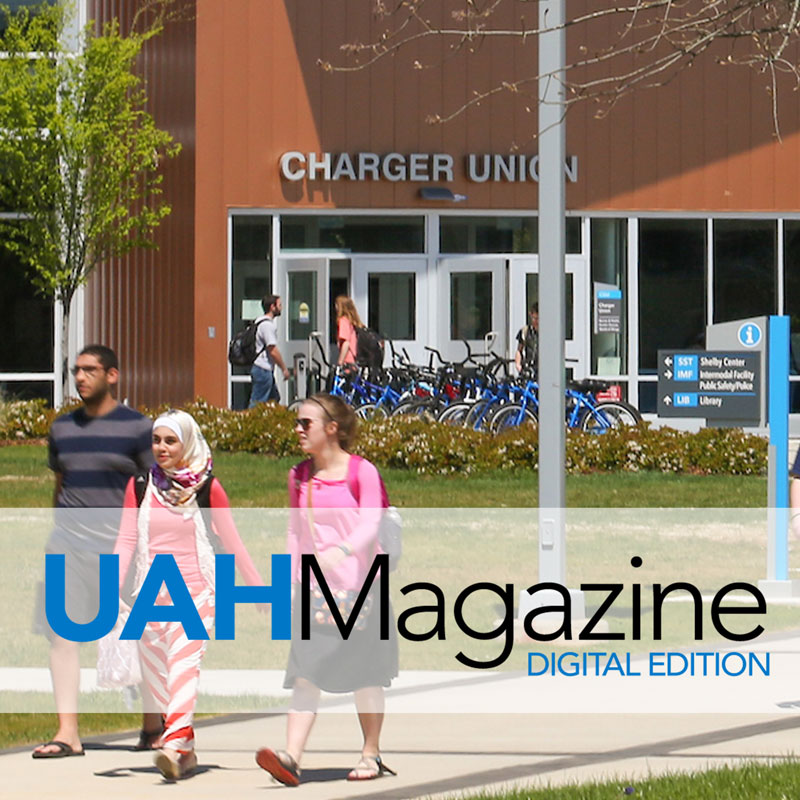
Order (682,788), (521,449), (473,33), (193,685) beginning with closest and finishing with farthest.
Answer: (682,788), (193,685), (473,33), (521,449)

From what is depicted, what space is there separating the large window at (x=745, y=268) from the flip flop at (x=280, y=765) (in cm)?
2309

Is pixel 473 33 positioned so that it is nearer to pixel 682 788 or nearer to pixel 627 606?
pixel 682 788

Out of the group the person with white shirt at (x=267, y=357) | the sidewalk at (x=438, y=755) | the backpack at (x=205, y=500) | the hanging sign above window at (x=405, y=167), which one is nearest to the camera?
the sidewalk at (x=438, y=755)

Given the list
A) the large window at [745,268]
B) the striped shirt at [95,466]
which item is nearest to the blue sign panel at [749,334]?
the striped shirt at [95,466]

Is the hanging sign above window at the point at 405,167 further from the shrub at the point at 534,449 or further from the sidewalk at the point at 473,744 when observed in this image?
the sidewalk at the point at 473,744

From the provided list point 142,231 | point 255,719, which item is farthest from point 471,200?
point 255,719

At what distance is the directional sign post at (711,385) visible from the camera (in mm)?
12969

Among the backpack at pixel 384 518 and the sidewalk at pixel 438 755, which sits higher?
the backpack at pixel 384 518

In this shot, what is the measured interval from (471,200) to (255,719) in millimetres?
20288

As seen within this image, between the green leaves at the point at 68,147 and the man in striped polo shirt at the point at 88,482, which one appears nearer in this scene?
the man in striped polo shirt at the point at 88,482

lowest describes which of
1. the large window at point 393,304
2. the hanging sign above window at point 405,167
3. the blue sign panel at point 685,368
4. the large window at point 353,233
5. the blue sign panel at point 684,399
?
the blue sign panel at point 684,399

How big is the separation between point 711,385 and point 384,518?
6377 millimetres

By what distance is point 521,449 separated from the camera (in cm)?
1938

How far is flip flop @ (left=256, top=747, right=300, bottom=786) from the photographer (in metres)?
6.88
